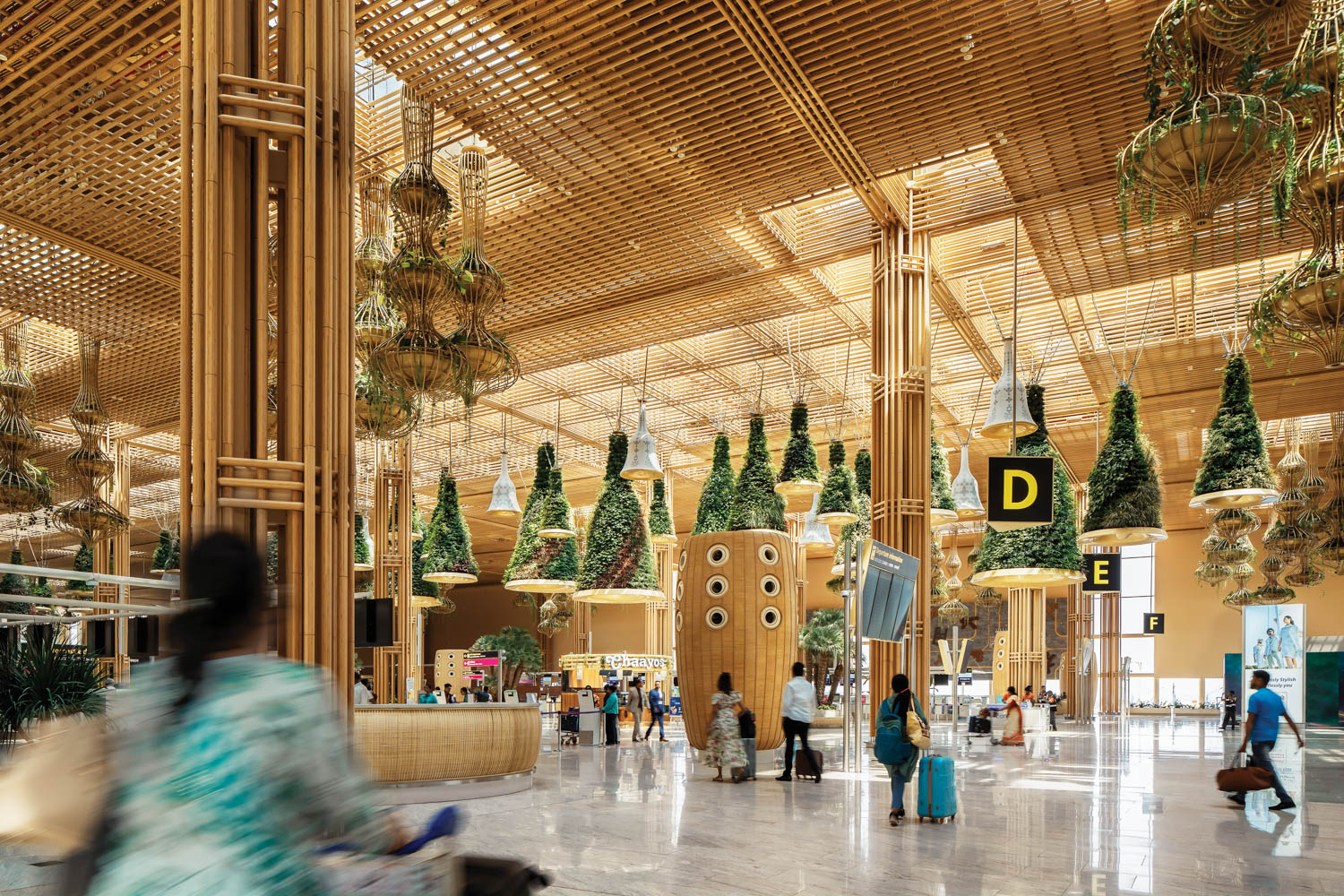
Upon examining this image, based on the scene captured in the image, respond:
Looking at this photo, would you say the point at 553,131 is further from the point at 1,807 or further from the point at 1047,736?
the point at 1047,736

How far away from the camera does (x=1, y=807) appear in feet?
6.57

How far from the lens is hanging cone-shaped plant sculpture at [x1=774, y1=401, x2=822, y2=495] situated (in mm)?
14102

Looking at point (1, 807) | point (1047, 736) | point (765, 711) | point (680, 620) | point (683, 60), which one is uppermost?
point (683, 60)

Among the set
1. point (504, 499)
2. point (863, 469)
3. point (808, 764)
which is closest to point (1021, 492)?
point (808, 764)

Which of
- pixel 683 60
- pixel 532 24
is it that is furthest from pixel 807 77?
pixel 532 24

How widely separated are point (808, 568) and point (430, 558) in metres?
28.7

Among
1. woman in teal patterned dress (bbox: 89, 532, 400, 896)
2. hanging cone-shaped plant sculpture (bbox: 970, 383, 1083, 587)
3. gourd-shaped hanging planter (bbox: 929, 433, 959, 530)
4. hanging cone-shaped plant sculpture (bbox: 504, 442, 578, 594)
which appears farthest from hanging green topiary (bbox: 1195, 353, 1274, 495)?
woman in teal patterned dress (bbox: 89, 532, 400, 896)

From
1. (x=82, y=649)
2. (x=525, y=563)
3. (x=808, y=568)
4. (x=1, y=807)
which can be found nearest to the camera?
(x=1, y=807)

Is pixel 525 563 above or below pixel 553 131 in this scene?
below

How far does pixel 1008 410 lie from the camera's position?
11.1m

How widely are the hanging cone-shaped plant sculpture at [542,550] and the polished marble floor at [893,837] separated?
5.76 meters

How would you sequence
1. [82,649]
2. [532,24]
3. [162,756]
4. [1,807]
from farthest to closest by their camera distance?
[532,24] → [82,649] → [1,807] → [162,756]

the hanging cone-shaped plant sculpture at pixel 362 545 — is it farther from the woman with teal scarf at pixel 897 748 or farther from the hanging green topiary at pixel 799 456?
the woman with teal scarf at pixel 897 748

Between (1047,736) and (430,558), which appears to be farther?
(1047,736)
